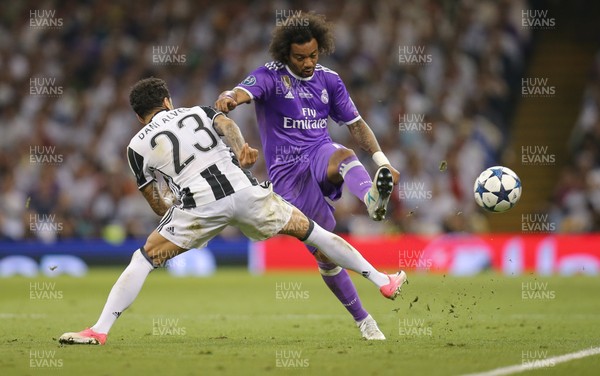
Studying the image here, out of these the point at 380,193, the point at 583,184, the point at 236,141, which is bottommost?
the point at 380,193

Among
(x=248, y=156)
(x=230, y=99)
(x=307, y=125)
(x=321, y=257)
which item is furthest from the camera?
(x=307, y=125)

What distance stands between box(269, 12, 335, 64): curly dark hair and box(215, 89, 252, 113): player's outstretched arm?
25.7 inches

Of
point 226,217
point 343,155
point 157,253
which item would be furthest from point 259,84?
point 157,253

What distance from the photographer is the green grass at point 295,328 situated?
6.80 m

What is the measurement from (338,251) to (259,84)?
1.66 m

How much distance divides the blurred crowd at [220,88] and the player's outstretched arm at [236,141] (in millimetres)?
10191

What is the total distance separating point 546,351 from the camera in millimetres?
7547

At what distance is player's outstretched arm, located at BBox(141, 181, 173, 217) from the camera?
25.8ft

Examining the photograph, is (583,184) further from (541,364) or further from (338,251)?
(541,364)

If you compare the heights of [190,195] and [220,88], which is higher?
[220,88]

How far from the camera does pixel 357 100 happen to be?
1984 cm

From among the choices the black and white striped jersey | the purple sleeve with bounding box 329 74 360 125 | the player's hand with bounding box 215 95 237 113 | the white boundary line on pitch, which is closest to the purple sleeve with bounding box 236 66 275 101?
the player's hand with bounding box 215 95 237 113

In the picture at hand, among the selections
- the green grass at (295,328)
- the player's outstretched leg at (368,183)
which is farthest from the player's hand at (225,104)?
the green grass at (295,328)

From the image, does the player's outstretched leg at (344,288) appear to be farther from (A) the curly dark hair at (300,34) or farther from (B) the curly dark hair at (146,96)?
(B) the curly dark hair at (146,96)
